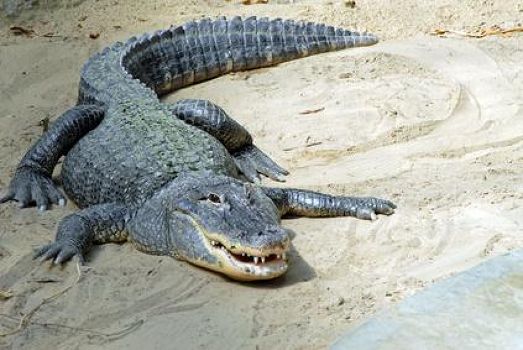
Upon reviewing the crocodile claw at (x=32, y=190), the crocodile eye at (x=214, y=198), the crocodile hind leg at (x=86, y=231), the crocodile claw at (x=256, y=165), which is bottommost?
the crocodile claw at (x=256, y=165)

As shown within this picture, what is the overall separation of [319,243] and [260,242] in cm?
54

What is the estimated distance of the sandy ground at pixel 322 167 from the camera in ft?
12.2

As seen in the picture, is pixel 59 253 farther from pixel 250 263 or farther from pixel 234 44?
pixel 234 44

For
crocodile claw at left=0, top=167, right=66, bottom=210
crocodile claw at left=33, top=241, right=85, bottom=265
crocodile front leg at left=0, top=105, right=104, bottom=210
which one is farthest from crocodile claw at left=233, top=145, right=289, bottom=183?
crocodile claw at left=33, top=241, right=85, bottom=265

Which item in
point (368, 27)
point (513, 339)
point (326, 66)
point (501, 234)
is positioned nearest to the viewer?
point (513, 339)

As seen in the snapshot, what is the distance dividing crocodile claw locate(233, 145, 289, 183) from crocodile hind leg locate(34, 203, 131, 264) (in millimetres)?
963

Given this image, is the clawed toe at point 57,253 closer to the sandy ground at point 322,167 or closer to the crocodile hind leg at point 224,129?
the sandy ground at point 322,167

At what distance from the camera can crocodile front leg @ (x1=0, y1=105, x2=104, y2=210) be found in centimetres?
513

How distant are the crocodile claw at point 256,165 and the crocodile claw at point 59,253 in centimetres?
138

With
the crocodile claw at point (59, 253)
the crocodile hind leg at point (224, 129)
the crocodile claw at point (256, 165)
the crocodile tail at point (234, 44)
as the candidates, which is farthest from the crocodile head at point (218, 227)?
the crocodile tail at point (234, 44)

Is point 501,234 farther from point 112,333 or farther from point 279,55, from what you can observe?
point 279,55

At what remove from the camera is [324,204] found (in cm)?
468

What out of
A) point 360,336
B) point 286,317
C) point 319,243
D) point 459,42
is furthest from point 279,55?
point 360,336

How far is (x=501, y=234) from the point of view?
4.17 m
